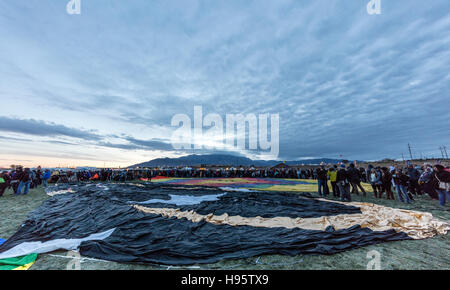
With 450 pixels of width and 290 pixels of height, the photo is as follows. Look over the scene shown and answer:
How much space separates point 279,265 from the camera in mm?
2652

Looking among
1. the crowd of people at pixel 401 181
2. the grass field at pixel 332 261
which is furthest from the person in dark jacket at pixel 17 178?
the crowd of people at pixel 401 181

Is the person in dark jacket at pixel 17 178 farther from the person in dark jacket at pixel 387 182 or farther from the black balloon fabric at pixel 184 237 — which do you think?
the person in dark jacket at pixel 387 182

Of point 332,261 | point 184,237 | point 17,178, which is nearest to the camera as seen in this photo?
point 332,261

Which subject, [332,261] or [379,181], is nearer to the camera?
[332,261]

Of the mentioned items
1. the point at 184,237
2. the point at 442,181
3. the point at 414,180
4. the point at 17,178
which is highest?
the point at 442,181

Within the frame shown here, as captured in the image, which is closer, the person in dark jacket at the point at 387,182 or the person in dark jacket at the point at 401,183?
the person in dark jacket at the point at 401,183

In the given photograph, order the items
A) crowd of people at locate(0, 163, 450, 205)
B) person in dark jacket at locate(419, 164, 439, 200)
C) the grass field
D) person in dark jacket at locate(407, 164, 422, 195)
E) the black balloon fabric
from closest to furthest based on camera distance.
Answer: the grass field, the black balloon fabric, crowd of people at locate(0, 163, 450, 205), person in dark jacket at locate(419, 164, 439, 200), person in dark jacket at locate(407, 164, 422, 195)

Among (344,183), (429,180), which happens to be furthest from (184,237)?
(429,180)

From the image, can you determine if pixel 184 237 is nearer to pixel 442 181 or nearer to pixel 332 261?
pixel 332 261

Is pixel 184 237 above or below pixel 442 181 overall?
below

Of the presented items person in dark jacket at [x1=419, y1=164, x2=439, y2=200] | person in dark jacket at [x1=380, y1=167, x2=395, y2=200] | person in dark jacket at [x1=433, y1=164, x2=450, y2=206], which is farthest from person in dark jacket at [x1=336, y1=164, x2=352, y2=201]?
person in dark jacket at [x1=419, y1=164, x2=439, y2=200]

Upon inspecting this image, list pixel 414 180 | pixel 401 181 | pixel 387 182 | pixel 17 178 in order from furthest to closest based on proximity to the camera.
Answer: pixel 17 178
pixel 414 180
pixel 387 182
pixel 401 181

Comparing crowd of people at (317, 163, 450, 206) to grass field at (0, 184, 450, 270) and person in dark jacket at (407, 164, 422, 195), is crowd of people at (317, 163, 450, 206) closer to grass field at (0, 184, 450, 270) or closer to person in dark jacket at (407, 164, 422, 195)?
person in dark jacket at (407, 164, 422, 195)
